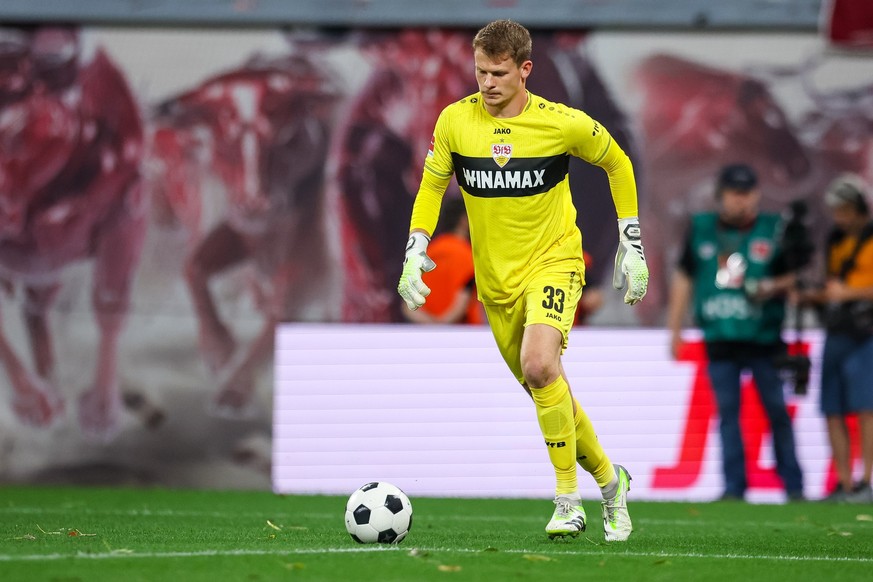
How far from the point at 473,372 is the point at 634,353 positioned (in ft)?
4.11

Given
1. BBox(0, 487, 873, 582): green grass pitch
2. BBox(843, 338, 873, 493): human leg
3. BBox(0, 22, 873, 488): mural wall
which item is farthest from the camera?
BBox(0, 22, 873, 488): mural wall

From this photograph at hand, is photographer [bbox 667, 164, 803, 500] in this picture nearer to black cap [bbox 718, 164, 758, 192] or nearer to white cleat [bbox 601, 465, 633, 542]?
black cap [bbox 718, 164, 758, 192]

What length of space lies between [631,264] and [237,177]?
7.56 m

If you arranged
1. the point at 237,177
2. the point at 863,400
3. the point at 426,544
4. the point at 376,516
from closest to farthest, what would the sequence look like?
1. the point at 376,516
2. the point at 426,544
3. the point at 863,400
4. the point at 237,177

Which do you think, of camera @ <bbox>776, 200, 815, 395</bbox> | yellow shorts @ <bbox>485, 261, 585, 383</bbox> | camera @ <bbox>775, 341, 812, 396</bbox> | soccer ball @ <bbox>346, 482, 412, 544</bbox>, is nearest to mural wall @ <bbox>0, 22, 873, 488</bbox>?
camera @ <bbox>776, 200, 815, 395</bbox>

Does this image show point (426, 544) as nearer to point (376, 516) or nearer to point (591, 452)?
point (376, 516)

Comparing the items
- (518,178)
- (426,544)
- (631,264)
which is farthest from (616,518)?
(518,178)

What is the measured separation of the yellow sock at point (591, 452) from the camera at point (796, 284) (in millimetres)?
4385

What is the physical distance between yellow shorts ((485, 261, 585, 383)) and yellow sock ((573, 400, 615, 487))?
34 cm

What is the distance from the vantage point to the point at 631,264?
22.1ft

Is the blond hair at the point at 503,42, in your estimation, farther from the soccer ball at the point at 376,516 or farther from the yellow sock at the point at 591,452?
the soccer ball at the point at 376,516

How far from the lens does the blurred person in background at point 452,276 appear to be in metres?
10.9

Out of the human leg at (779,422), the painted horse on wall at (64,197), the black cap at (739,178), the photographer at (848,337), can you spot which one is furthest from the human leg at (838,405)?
the painted horse on wall at (64,197)

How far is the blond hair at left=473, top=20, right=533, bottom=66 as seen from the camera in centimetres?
656
